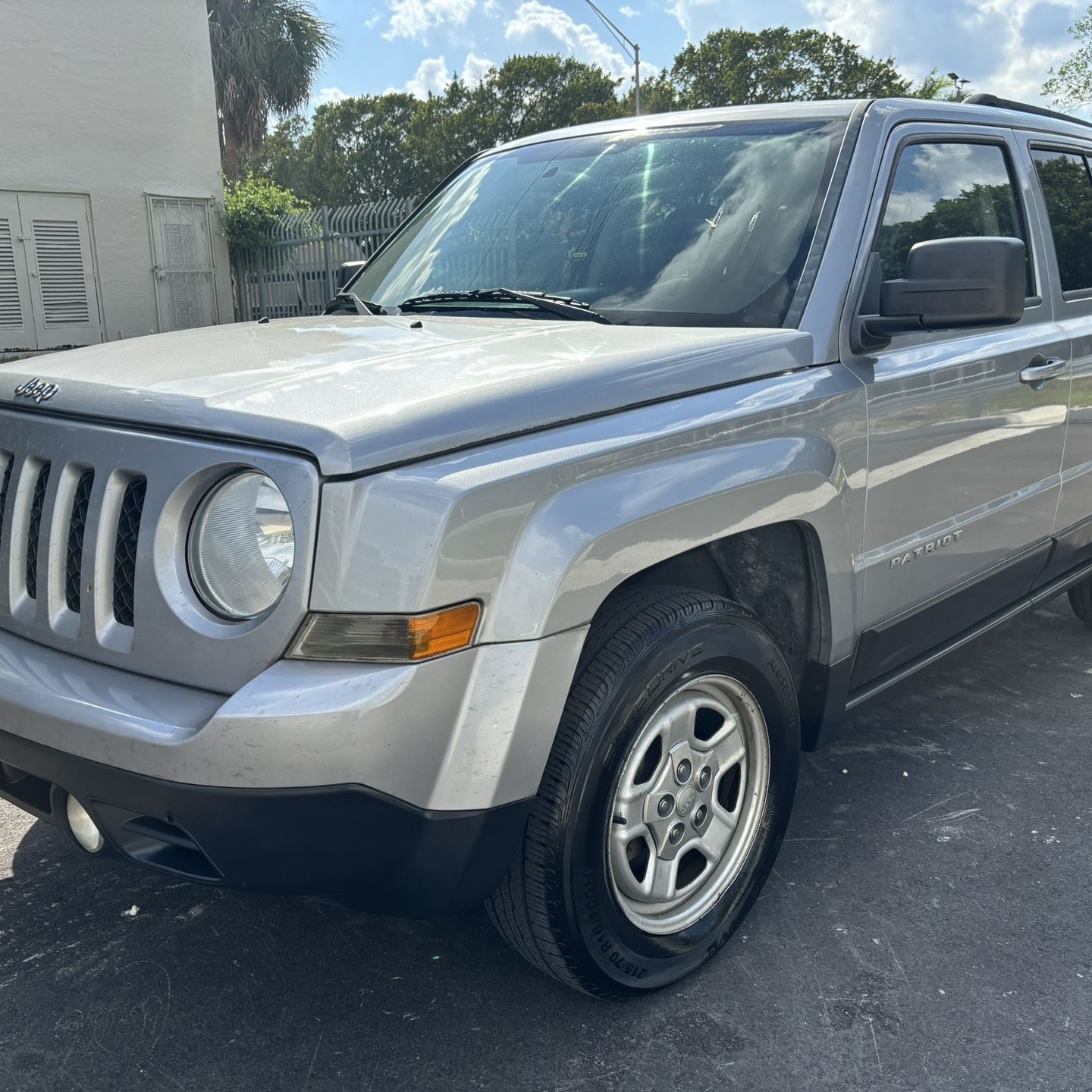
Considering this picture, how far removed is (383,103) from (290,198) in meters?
35.4

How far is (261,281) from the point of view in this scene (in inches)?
650

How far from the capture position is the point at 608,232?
302cm

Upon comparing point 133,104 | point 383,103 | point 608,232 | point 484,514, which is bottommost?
point 484,514

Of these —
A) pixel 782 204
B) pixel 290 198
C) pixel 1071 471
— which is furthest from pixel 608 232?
pixel 290 198

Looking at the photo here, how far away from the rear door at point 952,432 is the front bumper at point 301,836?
4.25ft

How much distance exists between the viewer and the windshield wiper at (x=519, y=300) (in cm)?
282

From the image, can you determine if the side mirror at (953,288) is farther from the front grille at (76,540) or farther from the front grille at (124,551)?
the front grille at (76,540)

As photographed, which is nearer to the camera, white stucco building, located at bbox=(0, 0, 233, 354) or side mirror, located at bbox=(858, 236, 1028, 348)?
Result: side mirror, located at bbox=(858, 236, 1028, 348)

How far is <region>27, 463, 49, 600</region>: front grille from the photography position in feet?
7.11

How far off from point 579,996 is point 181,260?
50.2ft

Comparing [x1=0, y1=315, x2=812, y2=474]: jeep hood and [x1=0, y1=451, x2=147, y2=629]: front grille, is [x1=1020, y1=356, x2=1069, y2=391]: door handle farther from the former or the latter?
[x1=0, y1=451, x2=147, y2=629]: front grille

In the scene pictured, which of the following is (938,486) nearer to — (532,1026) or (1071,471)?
(1071,471)

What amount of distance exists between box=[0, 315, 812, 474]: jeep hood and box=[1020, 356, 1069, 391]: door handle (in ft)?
3.39

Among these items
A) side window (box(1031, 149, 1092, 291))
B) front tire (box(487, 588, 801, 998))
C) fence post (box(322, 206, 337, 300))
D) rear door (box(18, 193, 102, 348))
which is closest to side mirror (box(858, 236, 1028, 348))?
front tire (box(487, 588, 801, 998))
